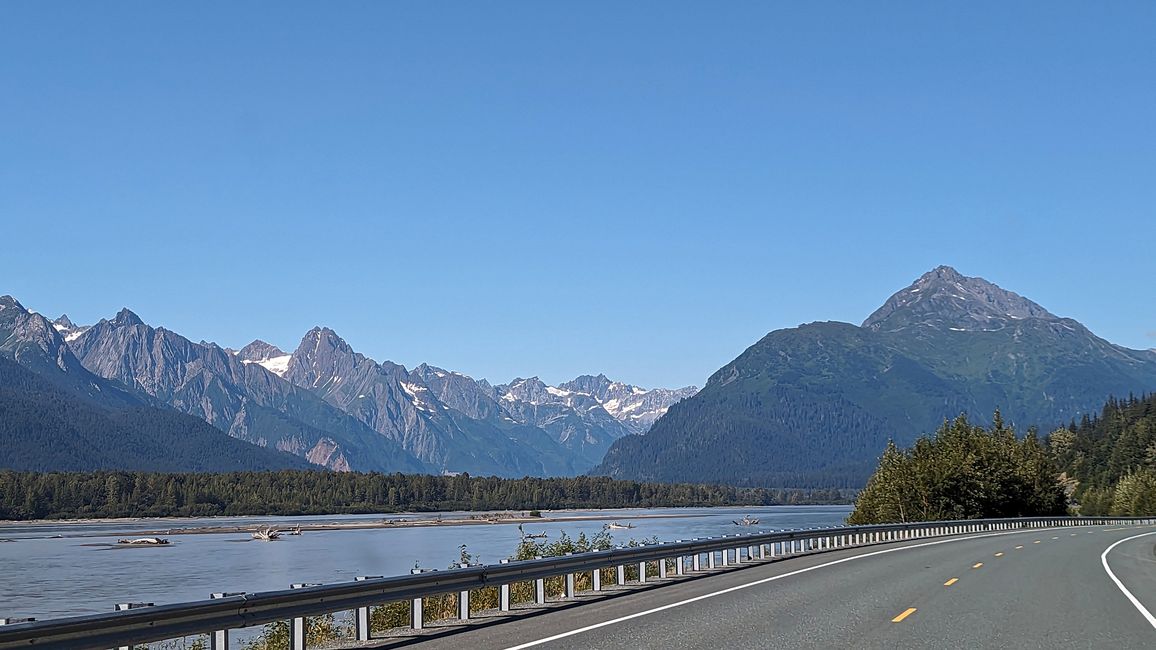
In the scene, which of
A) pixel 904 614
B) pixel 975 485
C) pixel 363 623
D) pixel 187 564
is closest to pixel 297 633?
pixel 363 623

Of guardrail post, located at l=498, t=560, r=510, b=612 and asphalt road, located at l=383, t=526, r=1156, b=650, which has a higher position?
guardrail post, located at l=498, t=560, r=510, b=612

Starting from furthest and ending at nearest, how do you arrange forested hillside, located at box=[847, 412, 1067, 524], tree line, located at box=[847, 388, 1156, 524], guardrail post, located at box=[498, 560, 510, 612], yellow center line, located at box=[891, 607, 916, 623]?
tree line, located at box=[847, 388, 1156, 524] < forested hillside, located at box=[847, 412, 1067, 524] < guardrail post, located at box=[498, 560, 510, 612] < yellow center line, located at box=[891, 607, 916, 623]

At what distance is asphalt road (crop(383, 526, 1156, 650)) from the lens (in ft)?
56.1

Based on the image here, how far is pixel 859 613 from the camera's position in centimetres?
2059

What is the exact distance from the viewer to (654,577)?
31.2 meters

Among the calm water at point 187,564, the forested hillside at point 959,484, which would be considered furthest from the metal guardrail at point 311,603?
the forested hillside at point 959,484

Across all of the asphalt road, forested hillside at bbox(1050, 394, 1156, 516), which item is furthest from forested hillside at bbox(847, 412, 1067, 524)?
the asphalt road

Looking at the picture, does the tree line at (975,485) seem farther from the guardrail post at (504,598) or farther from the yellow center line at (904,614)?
the guardrail post at (504,598)

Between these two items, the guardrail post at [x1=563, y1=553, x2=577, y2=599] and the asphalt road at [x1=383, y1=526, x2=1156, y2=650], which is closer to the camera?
the asphalt road at [x1=383, y1=526, x2=1156, y2=650]

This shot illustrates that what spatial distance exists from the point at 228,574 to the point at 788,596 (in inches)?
2326

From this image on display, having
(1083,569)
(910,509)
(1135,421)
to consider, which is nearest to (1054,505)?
(910,509)

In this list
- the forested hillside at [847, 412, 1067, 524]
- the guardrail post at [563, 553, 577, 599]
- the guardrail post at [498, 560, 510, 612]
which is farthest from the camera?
the forested hillside at [847, 412, 1067, 524]

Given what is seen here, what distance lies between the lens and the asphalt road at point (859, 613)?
17094 mm

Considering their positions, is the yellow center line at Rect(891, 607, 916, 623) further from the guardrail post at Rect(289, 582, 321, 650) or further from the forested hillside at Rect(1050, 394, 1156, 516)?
the forested hillside at Rect(1050, 394, 1156, 516)
